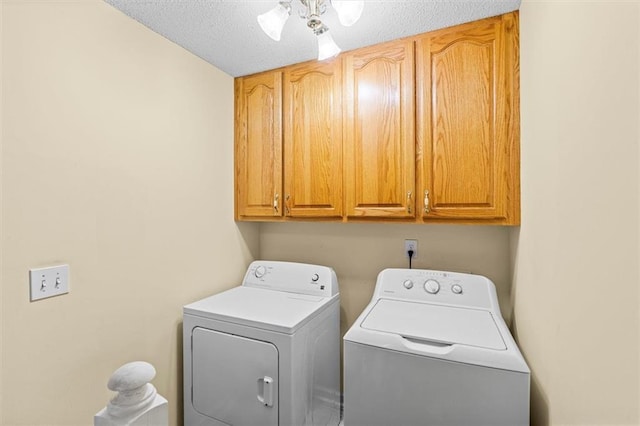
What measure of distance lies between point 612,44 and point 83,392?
2.04 m

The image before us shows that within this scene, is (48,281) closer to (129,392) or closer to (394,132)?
(129,392)

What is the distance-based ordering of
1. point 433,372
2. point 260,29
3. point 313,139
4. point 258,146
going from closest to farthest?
1. point 433,372
2. point 260,29
3. point 313,139
4. point 258,146

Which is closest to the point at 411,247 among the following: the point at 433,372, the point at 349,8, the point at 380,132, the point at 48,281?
the point at 380,132

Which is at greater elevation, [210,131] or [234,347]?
[210,131]

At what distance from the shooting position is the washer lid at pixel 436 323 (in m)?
1.14

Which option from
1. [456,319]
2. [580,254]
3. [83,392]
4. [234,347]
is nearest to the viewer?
[580,254]

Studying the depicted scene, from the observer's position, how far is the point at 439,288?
1.59m

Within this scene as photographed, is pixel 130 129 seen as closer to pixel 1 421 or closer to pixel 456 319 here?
pixel 1 421

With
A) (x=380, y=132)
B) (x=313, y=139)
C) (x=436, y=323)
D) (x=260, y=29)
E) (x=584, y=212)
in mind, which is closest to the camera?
(x=584, y=212)

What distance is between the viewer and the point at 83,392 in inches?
48.9

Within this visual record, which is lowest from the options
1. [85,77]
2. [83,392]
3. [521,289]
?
[83,392]

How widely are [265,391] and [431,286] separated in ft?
3.25

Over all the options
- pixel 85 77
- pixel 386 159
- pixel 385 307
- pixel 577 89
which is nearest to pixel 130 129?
pixel 85 77

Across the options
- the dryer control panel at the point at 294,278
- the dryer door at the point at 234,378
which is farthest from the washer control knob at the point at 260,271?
the dryer door at the point at 234,378
